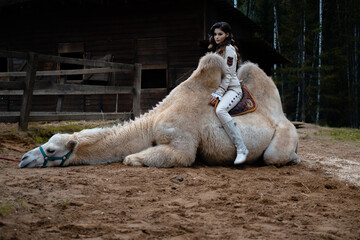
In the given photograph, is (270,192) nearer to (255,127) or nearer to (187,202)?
(187,202)

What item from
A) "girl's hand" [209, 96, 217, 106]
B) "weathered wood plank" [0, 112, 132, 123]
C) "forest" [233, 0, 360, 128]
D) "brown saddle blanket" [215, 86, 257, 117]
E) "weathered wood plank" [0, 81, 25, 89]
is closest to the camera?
"girl's hand" [209, 96, 217, 106]

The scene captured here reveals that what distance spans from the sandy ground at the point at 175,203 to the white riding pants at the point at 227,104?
0.73 meters

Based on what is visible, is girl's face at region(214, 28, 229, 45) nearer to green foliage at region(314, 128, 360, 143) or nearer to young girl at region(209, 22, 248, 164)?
young girl at region(209, 22, 248, 164)

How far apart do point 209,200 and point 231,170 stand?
1.60 meters

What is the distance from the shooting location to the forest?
26.8m

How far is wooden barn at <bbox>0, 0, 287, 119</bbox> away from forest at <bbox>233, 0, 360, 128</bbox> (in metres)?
8.76

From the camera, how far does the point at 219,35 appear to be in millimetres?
5305

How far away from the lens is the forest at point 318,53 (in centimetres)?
2683

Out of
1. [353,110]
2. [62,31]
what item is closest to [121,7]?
[62,31]

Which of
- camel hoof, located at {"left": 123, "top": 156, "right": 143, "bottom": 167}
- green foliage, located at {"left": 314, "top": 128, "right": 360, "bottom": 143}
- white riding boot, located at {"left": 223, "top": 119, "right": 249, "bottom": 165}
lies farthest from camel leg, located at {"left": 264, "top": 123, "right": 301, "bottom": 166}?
green foliage, located at {"left": 314, "top": 128, "right": 360, "bottom": 143}

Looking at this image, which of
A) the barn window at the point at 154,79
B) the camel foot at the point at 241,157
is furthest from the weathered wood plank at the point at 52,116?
the barn window at the point at 154,79

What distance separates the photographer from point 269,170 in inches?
193

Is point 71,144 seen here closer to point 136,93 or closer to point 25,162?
point 25,162

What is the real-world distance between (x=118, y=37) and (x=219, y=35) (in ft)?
40.4
